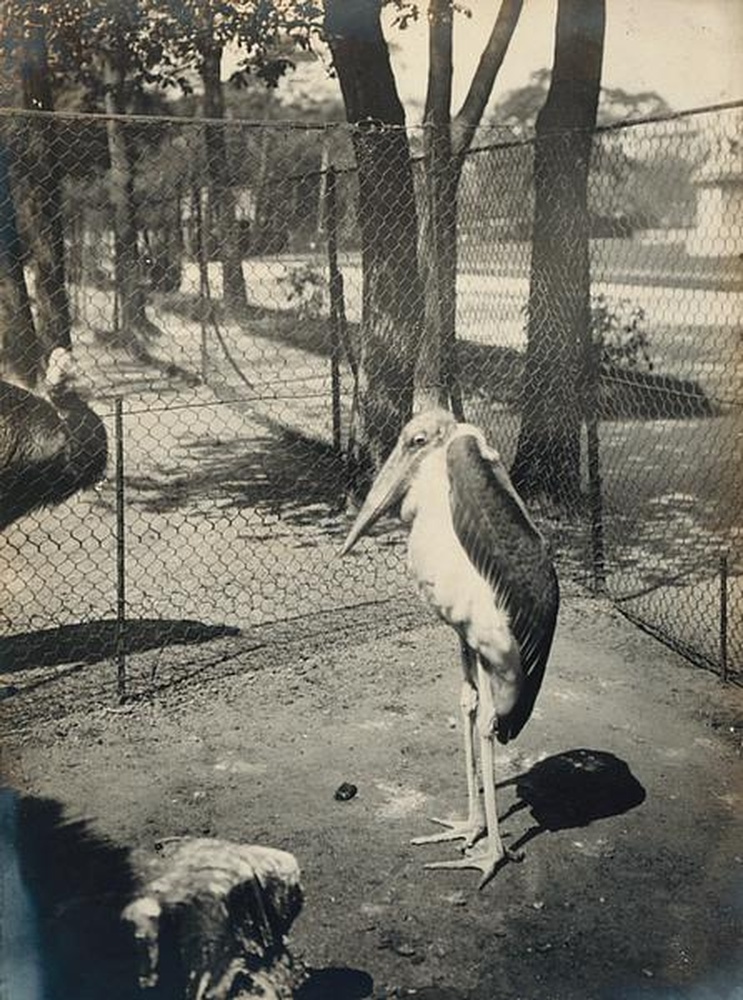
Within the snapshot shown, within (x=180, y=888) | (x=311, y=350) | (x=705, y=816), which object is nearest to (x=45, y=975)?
(x=180, y=888)

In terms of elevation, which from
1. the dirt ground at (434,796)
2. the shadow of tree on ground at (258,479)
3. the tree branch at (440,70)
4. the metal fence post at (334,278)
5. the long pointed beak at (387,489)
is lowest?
the dirt ground at (434,796)

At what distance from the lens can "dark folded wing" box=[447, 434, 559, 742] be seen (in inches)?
134

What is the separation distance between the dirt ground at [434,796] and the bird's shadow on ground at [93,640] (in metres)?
0.13

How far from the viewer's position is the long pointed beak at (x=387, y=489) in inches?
144

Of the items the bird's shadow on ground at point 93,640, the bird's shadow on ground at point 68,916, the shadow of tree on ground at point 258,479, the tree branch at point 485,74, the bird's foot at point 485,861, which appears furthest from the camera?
the shadow of tree on ground at point 258,479

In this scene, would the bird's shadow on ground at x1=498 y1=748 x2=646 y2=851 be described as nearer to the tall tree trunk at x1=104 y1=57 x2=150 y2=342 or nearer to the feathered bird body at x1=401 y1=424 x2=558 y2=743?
the feathered bird body at x1=401 y1=424 x2=558 y2=743

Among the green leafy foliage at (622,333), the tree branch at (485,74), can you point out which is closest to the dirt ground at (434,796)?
the tree branch at (485,74)

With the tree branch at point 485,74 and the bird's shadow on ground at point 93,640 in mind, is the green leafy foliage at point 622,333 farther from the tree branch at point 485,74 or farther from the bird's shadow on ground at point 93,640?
the bird's shadow on ground at point 93,640

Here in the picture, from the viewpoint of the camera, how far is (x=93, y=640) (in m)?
4.84

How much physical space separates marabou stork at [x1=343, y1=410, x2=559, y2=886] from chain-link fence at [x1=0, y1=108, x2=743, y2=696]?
41.2 inches

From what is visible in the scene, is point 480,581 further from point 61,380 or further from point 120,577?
point 61,380

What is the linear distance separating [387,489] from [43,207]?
6.36 m

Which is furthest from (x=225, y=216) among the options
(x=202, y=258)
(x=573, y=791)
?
(x=573, y=791)

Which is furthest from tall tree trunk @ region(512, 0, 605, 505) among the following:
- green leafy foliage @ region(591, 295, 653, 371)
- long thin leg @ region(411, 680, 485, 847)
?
long thin leg @ region(411, 680, 485, 847)
